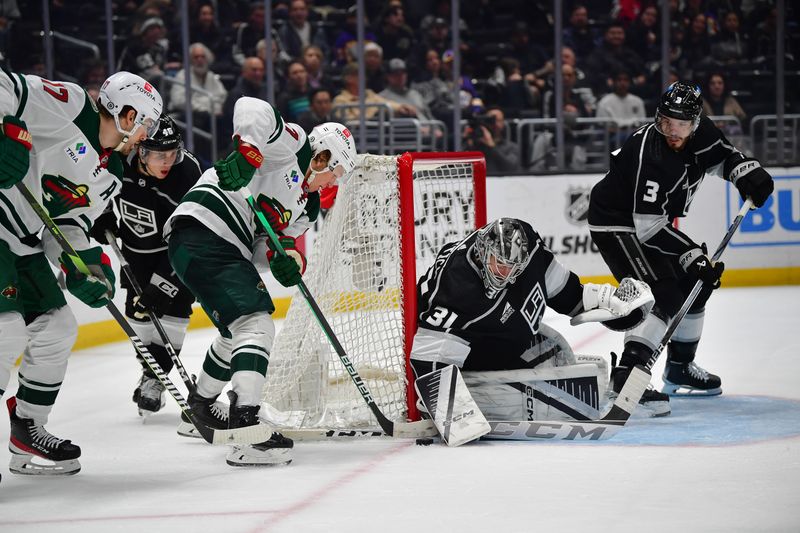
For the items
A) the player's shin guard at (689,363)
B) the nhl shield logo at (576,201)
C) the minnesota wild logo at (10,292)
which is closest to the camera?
the minnesota wild logo at (10,292)

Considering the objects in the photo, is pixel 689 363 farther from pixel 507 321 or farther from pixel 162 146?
pixel 162 146

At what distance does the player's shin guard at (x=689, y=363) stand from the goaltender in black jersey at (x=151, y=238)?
1754 mm

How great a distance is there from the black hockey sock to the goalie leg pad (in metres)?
1.11

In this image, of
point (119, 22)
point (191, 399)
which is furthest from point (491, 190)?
point (191, 399)

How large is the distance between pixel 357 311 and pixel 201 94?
388 cm

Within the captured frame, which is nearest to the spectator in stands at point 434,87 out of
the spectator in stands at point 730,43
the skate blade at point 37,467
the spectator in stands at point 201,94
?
the spectator in stands at point 201,94

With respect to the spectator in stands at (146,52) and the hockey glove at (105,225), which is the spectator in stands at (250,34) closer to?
the spectator in stands at (146,52)

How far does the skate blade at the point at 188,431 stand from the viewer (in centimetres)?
357

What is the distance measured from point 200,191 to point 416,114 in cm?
441

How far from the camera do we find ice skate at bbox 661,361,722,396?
4.04 metres

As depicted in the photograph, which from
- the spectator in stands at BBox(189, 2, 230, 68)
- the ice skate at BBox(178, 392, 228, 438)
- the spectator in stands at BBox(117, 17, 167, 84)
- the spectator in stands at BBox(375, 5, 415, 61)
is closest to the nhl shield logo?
the spectator in stands at BBox(375, 5, 415, 61)

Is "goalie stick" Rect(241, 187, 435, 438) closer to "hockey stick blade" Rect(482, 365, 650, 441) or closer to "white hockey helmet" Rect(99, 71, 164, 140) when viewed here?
"hockey stick blade" Rect(482, 365, 650, 441)

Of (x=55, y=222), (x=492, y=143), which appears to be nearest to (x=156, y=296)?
(x=55, y=222)

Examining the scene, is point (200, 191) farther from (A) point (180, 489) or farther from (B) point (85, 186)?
(A) point (180, 489)
